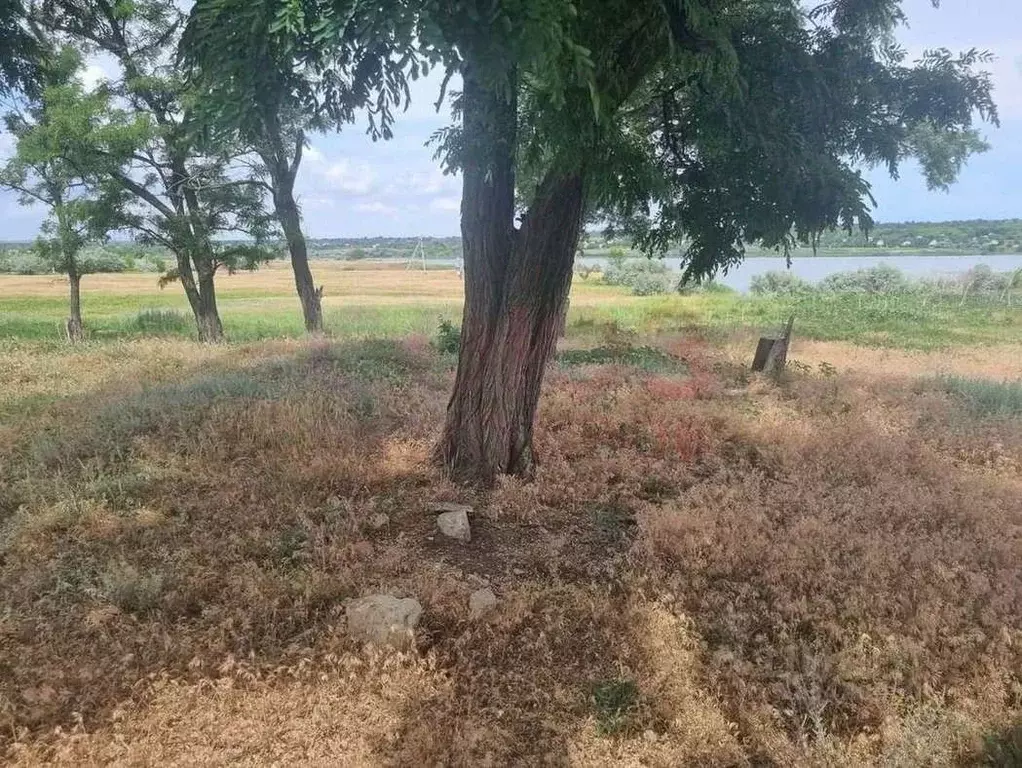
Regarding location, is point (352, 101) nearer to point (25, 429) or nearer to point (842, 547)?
point (842, 547)

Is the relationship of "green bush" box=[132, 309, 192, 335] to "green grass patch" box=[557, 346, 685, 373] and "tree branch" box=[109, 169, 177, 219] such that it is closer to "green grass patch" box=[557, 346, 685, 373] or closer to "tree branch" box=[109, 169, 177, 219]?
"tree branch" box=[109, 169, 177, 219]

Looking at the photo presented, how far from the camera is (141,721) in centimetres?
304

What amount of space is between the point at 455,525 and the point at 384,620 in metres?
1.25

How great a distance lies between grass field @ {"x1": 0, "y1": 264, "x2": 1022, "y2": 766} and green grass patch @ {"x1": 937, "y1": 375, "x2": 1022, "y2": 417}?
336 millimetres

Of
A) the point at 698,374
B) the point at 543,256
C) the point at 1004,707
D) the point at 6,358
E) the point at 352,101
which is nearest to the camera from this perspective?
the point at 1004,707

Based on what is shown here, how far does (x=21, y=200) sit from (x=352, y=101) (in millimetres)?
19947

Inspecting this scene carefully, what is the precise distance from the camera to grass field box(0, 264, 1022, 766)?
3051 mm

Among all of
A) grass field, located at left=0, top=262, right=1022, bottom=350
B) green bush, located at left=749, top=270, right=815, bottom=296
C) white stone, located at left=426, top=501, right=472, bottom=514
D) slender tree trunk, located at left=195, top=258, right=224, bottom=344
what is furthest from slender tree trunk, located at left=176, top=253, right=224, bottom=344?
green bush, located at left=749, top=270, right=815, bottom=296


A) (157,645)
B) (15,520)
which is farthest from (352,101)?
(15,520)

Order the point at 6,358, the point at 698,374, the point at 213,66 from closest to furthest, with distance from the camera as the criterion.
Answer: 1. the point at 213,66
2. the point at 698,374
3. the point at 6,358

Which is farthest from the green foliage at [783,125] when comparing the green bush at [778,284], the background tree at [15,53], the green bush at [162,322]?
the green bush at [778,284]

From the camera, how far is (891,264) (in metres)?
42.7

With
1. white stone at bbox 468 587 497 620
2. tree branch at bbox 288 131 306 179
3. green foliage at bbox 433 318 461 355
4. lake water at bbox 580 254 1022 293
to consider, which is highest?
tree branch at bbox 288 131 306 179

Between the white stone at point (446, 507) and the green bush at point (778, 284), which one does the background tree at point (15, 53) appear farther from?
the green bush at point (778, 284)
